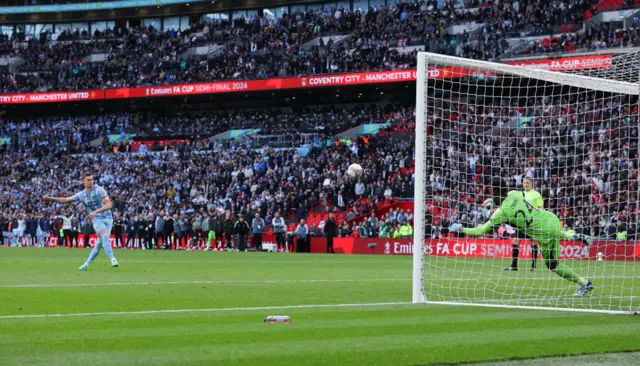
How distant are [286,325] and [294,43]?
172 feet

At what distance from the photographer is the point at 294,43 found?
6031 centimetres

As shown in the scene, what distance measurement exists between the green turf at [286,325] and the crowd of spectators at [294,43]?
35.2 m

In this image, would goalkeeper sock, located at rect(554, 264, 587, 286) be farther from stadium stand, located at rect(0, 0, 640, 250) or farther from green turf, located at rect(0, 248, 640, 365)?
stadium stand, located at rect(0, 0, 640, 250)

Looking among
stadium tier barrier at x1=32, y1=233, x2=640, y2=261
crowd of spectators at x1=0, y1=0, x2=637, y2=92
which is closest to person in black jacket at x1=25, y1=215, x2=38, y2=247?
stadium tier barrier at x1=32, y1=233, x2=640, y2=261

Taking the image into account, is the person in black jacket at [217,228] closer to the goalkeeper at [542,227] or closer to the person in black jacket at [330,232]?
the person in black jacket at [330,232]

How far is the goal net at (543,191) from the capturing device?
39.7 feet

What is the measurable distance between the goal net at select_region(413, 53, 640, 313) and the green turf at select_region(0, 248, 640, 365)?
31cm

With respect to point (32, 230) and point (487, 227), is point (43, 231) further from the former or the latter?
point (487, 227)

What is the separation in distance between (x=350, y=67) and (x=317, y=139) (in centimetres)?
575

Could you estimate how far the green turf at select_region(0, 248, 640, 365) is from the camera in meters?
7.11

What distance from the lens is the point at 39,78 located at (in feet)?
215

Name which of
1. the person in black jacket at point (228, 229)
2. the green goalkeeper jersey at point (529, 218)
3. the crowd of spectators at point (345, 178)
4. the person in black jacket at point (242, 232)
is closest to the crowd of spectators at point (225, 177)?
the crowd of spectators at point (345, 178)

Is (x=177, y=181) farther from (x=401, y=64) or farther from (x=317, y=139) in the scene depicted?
(x=401, y=64)

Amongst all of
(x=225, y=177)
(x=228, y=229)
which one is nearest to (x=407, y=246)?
(x=228, y=229)
